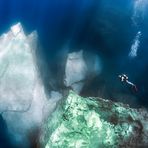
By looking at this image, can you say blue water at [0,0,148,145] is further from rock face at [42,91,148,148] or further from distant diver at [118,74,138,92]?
rock face at [42,91,148,148]

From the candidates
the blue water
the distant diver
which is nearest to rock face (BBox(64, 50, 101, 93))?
the blue water

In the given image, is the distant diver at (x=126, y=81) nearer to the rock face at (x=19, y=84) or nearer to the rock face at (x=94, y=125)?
the rock face at (x=94, y=125)

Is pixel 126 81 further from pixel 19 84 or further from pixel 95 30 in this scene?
pixel 19 84

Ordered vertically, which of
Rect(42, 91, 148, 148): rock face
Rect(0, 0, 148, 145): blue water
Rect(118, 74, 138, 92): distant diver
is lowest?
Rect(42, 91, 148, 148): rock face

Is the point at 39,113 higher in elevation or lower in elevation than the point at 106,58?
lower

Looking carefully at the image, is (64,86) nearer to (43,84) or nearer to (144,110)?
(43,84)

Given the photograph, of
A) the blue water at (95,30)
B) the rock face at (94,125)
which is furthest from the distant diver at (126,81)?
the rock face at (94,125)

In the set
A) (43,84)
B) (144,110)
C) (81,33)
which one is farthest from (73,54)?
(144,110)
